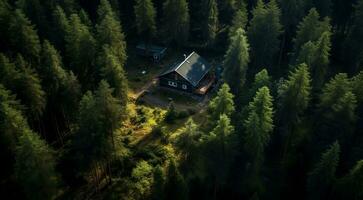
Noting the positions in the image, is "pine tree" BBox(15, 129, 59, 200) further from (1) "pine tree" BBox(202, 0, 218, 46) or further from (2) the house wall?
(1) "pine tree" BBox(202, 0, 218, 46)

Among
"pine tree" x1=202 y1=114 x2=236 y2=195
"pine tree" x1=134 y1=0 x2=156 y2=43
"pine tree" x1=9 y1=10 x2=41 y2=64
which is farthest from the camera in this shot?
"pine tree" x1=134 y1=0 x2=156 y2=43

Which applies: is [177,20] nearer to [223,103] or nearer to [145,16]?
[145,16]

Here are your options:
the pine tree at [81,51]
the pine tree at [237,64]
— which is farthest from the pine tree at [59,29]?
the pine tree at [237,64]

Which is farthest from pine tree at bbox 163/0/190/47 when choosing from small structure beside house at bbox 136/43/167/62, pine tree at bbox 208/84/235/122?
pine tree at bbox 208/84/235/122

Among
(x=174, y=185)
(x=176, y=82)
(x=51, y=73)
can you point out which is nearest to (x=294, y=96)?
(x=174, y=185)

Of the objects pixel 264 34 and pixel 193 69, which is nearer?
pixel 264 34

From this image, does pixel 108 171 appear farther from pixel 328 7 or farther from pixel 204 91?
pixel 328 7

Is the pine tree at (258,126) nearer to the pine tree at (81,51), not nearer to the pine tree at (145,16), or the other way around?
the pine tree at (81,51)
